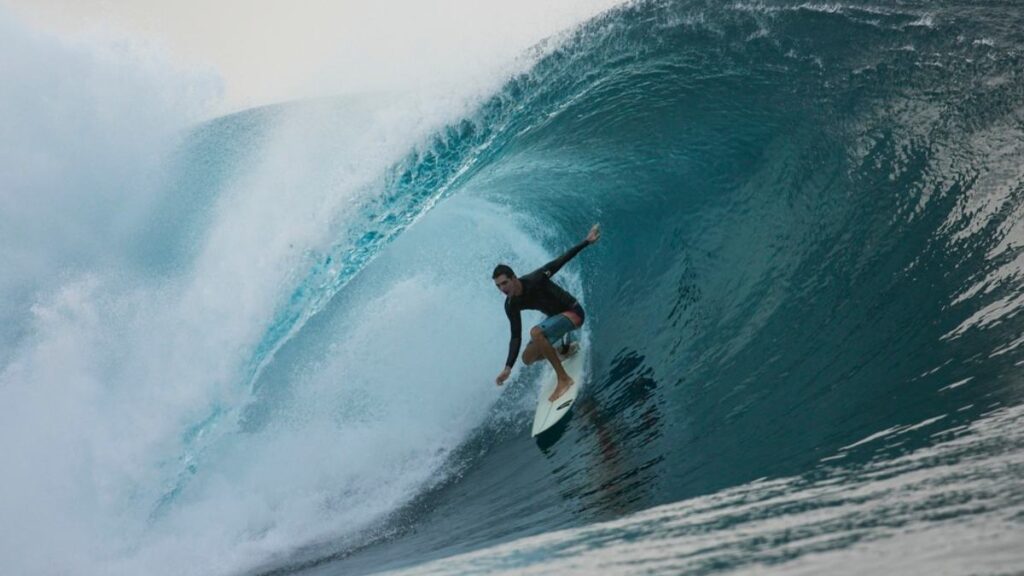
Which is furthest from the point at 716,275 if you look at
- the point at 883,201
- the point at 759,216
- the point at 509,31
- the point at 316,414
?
the point at 509,31

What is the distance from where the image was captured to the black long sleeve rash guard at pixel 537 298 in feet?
23.3

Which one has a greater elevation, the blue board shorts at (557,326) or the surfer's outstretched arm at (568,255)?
the surfer's outstretched arm at (568,255)

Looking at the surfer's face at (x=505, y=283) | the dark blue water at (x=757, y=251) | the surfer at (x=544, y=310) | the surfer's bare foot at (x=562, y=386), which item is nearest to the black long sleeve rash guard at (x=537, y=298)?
the surfer at (x=544, y=310)

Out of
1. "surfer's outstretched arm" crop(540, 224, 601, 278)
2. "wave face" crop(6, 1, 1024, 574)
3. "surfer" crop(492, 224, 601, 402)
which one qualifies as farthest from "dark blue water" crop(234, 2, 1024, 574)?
"surfer's outstretched arm" crop(540, 224, 601, 278)

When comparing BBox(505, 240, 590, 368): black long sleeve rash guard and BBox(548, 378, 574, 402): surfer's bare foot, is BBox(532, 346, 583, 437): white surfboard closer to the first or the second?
BBox(548, 378, 574, 402): surfer's bare foot

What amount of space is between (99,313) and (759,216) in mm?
7926

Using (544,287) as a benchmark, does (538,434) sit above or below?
below

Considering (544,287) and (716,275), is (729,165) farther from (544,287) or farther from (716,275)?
(544,287)

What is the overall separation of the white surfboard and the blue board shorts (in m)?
0.39

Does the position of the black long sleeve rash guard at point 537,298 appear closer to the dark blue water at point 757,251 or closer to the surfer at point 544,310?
the surfer at point 544,310

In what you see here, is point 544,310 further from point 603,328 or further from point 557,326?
point 603,328

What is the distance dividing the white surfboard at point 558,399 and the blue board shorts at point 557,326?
39 centimetres

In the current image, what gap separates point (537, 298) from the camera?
23.7 ft

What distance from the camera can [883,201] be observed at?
6621 millimetres
